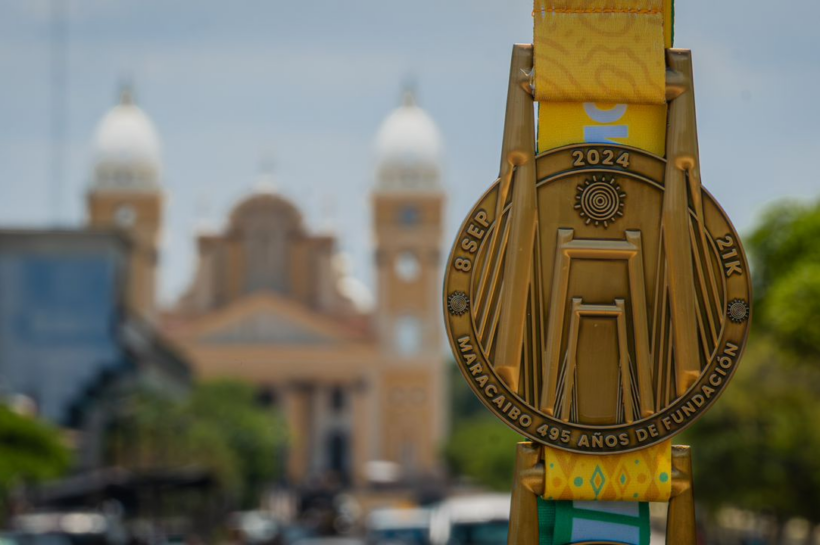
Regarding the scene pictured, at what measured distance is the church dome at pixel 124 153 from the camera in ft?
358

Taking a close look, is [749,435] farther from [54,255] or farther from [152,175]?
[152,175]

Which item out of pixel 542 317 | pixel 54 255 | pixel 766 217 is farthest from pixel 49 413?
pixel 542 317

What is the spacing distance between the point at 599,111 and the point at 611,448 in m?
1.80

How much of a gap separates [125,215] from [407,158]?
52.9 feet

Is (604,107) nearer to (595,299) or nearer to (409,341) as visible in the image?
(595,299)

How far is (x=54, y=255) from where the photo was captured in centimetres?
6594

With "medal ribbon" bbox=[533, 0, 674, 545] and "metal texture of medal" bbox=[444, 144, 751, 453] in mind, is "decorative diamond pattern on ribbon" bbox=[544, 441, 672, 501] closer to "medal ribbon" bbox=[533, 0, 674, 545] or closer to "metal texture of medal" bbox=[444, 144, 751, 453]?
"medal ribbon" bbox=[533, 0, 674, 545]

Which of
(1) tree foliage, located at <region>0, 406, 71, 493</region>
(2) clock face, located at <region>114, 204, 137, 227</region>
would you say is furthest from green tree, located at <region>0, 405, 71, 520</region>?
(2) clock face, located at <region>114, 204, 137, 227</region>

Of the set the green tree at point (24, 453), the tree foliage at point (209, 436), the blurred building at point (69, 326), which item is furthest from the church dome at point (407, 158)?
the green tree at point (24, 453)

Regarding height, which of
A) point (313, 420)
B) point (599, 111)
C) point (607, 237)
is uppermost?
point (599, 111)

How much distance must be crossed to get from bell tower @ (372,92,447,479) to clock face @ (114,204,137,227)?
1359 cm

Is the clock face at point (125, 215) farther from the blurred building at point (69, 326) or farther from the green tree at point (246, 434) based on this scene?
the blurred building at point (69, 326)

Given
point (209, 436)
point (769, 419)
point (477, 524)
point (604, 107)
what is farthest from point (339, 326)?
point (604, 107)

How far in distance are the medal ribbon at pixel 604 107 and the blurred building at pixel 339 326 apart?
3781 inches
